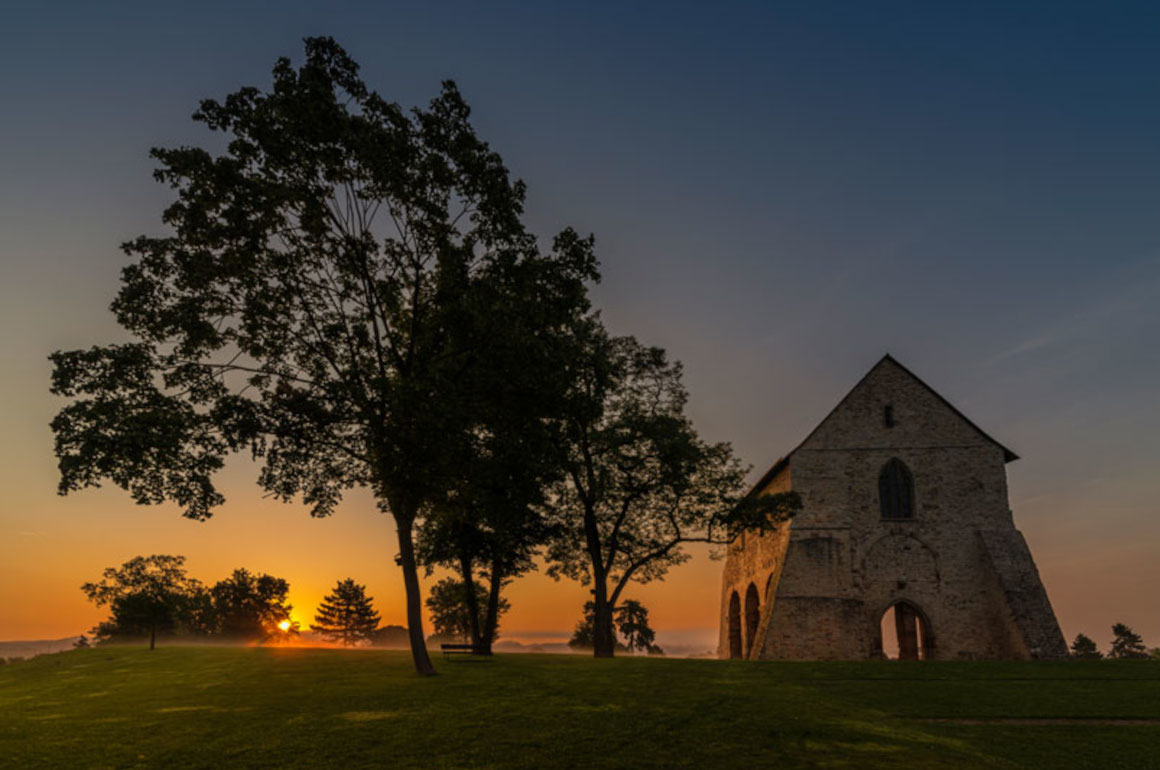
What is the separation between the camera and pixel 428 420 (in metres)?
16.6

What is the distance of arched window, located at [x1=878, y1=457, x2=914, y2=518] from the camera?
31297 mm

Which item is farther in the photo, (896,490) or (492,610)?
(896,490)

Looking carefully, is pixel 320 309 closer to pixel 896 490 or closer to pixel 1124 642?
pixel 896 490

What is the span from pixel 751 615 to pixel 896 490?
12.8m

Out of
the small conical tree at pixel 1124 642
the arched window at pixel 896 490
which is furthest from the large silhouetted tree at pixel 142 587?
the small conical tree at pixel 1124 642

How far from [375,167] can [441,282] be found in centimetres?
374

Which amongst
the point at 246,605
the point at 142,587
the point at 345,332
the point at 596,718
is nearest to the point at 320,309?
the point at 345,332

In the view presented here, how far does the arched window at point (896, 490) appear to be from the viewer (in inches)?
1232

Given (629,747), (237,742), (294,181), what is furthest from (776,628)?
(294,181)

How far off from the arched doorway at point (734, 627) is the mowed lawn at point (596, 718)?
2375 cm

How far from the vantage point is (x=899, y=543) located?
3061 centimetres

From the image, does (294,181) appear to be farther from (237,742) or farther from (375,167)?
→ (237,742)

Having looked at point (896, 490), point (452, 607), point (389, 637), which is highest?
point (896, 490)

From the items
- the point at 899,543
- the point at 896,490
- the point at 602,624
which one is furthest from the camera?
the point at 896,490
